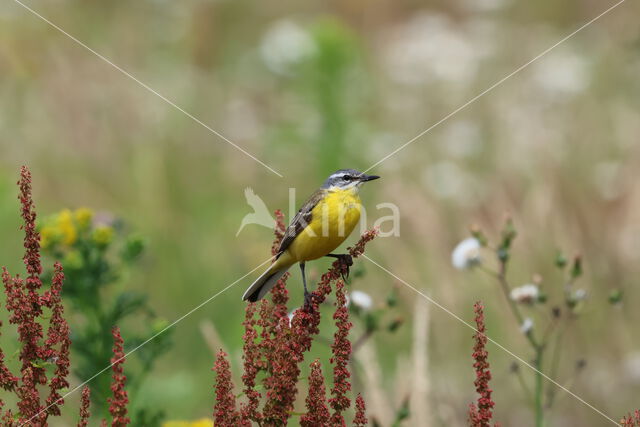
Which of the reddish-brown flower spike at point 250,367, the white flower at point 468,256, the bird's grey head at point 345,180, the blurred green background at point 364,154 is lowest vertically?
the reddish-brown flower spike at point 250,367

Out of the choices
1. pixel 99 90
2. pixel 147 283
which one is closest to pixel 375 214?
pixel 147 283

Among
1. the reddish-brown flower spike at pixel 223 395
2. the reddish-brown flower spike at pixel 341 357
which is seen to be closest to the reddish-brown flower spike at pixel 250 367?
the reddish-brown flower spike at pixel 223 395

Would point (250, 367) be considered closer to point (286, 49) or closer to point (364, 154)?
point (364, 154)

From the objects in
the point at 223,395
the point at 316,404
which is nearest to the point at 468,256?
the point at 316,404

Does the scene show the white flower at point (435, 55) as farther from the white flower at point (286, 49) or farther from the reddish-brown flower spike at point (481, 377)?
the reddish-brown flower spike at point (481, 377)

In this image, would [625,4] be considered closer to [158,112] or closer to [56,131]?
[158,112]

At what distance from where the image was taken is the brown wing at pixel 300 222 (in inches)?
134

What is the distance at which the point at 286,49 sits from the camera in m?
8.48

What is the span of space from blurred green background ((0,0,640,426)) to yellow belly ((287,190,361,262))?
1298mm

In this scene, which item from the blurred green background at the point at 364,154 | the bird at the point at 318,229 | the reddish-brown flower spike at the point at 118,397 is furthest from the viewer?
the blurred green background at the point at 364,154

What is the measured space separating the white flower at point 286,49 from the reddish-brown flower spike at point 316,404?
5844 mm

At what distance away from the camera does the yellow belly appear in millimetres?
3336

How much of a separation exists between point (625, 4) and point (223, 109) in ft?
14.1

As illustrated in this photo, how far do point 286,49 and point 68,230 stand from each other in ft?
15.5
